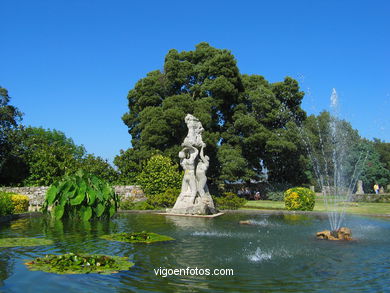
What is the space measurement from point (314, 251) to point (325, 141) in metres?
42.6

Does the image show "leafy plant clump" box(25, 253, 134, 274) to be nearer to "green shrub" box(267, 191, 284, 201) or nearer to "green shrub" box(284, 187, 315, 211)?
"green shrub" box(284, 187, 315, 211)

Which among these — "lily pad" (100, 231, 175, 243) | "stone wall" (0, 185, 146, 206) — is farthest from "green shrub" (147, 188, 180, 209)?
"lily pad" (100, 231, 175, 243)

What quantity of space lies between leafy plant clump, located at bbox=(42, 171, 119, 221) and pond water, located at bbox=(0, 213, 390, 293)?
835 millimetres

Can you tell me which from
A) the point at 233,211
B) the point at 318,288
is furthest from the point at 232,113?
the point at 318,288

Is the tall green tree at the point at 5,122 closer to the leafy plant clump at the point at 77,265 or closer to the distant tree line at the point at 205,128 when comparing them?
the distant tree line at the point at 205,128

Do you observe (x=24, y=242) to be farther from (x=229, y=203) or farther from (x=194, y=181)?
(x=229, y=203)

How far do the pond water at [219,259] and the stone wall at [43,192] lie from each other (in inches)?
529

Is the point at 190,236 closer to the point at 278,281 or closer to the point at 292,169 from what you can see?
the point at 278,281

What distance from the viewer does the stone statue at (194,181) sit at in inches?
749

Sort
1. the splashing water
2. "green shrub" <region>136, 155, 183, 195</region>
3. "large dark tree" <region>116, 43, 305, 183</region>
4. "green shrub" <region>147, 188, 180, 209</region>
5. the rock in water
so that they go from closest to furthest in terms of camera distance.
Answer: the rock in water < "green shrub" <region>147, 188, 180, 209</region> < "green shrub" <region>136, 155, 183, 195</region> < "large dark tree" <region>116, 43, 305, 183</region> < the splashing water

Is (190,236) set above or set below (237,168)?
below

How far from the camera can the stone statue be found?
62.4 ft

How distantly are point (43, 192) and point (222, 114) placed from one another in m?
20.8

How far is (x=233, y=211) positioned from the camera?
838 inches
